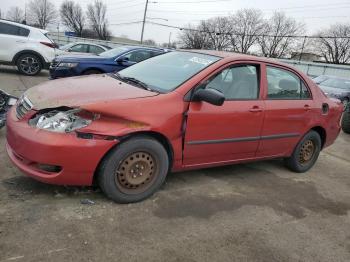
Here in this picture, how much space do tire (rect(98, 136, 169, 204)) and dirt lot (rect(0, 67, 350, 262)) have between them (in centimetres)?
12

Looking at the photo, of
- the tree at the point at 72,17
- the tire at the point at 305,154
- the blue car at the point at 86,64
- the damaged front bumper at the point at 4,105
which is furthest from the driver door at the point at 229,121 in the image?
the tree at the point at 72,17

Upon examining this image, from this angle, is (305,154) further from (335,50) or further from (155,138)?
(335,50)

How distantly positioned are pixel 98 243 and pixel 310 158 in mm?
3878

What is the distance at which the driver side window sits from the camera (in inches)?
181

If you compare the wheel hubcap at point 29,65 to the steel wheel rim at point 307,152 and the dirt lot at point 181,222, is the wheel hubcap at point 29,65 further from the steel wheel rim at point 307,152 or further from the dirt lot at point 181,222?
the steel wheel rim at point 307,152

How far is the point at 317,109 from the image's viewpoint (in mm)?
5695

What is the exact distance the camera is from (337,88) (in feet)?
55.3

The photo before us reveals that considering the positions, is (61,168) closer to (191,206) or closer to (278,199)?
(191,206)

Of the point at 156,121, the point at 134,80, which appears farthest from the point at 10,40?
the point at 156,121

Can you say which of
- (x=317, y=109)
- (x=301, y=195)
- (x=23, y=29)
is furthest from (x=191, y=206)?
(x=23, y=29)

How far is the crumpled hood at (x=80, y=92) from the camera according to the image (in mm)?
3768

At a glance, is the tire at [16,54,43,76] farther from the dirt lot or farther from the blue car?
the dirt lot

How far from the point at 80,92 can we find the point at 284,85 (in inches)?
109

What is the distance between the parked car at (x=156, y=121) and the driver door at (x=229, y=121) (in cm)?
1
